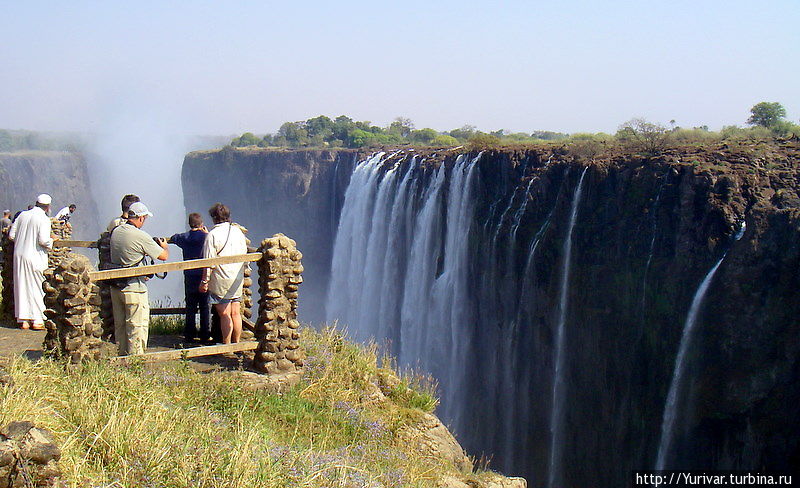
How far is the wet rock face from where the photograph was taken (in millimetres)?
3670

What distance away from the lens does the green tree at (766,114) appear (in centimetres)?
2658

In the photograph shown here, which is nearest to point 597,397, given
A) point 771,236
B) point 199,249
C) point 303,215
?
point 771,236

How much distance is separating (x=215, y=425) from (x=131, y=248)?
199cm

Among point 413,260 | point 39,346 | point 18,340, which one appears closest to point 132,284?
point 39,346

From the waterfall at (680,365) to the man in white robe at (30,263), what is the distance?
1171cm

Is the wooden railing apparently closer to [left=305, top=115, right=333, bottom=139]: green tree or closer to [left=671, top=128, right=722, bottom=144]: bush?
[left=671, top=128, right=722, bottom=144]: bush

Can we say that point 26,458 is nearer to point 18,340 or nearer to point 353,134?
point 18,340

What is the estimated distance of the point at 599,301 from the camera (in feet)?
57.7

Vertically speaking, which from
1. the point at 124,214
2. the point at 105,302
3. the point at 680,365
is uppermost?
the point at 124,214

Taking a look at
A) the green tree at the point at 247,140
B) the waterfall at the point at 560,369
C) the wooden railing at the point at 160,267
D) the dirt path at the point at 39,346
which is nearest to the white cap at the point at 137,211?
the wooden railing at the point at 160,267

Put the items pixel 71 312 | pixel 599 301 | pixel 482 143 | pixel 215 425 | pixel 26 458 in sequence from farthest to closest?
pixel 482 143 < pixel 599 301 < pixel 71 312 < pixel 215 425 < pixel 26 458

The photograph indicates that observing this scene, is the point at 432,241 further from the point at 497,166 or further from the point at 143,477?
the point at 143,477

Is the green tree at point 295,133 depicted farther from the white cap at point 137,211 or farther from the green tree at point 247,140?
the white cap at point 137,211

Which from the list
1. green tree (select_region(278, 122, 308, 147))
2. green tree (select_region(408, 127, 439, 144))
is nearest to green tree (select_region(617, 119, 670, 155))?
green tree (select_region(408, 127, 439, 144))
